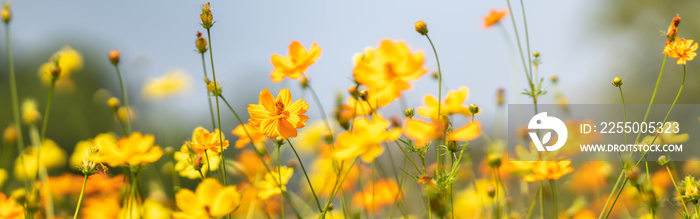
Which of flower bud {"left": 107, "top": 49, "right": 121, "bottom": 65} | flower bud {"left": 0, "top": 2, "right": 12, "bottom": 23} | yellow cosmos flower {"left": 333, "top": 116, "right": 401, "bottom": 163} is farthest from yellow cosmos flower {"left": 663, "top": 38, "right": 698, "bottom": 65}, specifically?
flower bud {"left": 0, "top": 2, "right": 12, "bottom": 23}

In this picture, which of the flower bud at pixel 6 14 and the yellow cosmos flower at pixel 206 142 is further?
the flower bud at pixel 6 14

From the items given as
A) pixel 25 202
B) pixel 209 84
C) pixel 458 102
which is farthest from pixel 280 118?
pixel 25 202

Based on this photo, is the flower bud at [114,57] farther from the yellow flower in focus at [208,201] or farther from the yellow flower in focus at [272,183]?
the yellow flower in focus at [208,201]

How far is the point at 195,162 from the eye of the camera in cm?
81

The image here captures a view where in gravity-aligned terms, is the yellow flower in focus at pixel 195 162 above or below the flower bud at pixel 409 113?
below

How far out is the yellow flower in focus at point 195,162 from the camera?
2.67ft

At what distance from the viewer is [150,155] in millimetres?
789

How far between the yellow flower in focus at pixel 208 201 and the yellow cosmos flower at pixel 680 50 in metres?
0.73

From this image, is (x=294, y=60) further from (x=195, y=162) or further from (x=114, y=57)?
(x=114, y=57)

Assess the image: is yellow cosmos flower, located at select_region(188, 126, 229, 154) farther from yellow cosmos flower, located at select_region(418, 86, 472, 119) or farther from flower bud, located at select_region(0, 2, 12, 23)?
flower bud, located at select_region(0, 2, 12, 23)

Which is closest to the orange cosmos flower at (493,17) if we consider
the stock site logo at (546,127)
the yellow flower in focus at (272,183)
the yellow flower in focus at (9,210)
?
the stock site logo at (546,127)

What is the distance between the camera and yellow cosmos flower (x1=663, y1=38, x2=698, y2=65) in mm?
880

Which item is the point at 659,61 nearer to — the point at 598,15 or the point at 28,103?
the point at 598,15

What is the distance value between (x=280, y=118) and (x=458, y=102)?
Result: 0.37 meters
